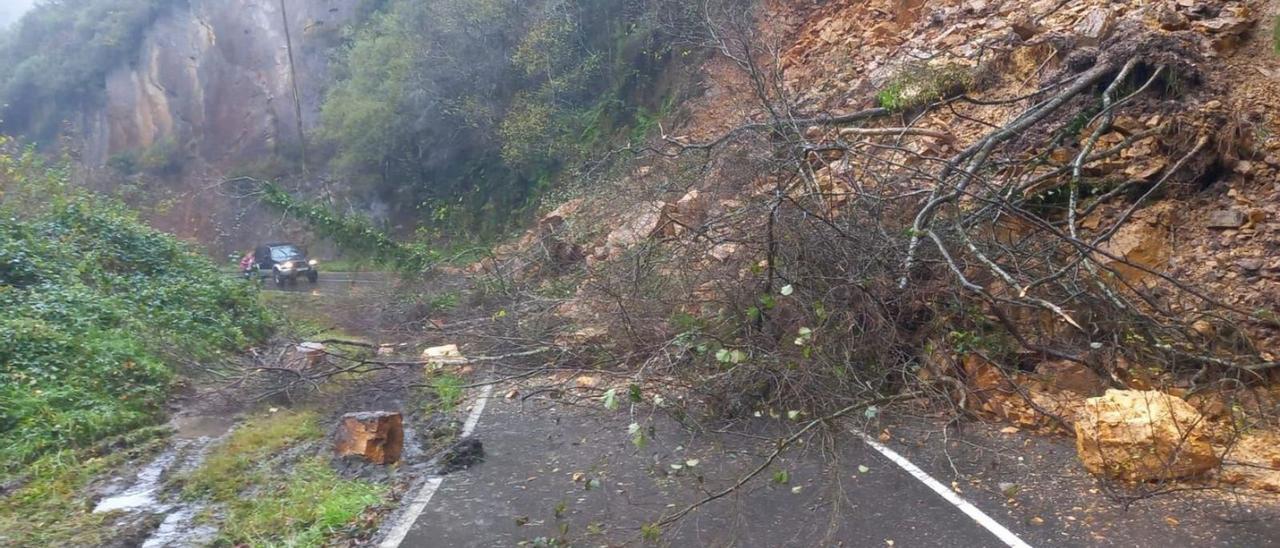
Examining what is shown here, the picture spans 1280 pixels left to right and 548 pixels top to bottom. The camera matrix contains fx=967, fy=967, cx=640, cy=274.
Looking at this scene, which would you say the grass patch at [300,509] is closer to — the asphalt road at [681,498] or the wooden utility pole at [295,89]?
the asphalt road at [681,498]

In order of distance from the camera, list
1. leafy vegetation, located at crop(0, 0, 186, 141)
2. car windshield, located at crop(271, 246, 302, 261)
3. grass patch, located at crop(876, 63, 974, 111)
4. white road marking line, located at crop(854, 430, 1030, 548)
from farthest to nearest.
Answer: leafy vegetation, located at crop(0, 0, 186, 141), car windshield, located at crop(271, 246, 302, 261), grass patch, located at crop(876, 63, 974, 111), white road marking line, located at crop(854, 430, 1030, 548)

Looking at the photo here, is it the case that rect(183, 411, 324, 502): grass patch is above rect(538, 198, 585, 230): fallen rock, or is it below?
above

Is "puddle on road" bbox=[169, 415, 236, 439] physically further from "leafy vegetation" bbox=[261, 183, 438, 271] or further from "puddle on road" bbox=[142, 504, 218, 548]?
"leafy vegetation" bbox=[261, 183, 438, 271]

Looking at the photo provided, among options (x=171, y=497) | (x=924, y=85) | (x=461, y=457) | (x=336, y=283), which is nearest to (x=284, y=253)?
(x=336, y=283)

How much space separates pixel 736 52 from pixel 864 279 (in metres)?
7.17

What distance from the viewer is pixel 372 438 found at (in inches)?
295

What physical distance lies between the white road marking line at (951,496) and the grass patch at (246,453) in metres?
4.69

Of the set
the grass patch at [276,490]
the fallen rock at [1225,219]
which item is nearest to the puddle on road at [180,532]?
the grass patch at [276,490]

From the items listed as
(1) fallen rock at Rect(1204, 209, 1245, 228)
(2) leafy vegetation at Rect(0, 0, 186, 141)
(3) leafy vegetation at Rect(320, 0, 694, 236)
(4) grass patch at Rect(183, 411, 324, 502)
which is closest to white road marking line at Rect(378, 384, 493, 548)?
(4) grass patch at Rect(183, 411, 324, 502)

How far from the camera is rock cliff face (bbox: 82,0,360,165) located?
41125 millimetres

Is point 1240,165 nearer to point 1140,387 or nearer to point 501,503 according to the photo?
point 1140,387

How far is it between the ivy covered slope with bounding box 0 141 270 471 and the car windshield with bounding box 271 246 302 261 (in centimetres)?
684

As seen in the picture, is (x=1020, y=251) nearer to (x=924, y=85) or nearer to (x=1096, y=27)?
(x=1096, y=27)

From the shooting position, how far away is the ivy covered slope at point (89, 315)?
921 cm
